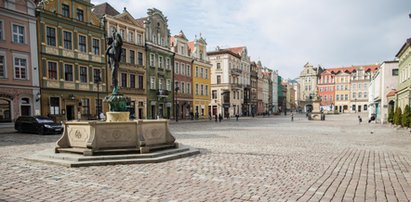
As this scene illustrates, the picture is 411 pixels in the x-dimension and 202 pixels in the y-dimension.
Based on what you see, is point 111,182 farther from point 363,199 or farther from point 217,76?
point 217,76

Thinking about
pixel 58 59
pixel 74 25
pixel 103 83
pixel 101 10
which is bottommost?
pixel 103 83

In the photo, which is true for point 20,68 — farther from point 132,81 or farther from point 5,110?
point 132,81

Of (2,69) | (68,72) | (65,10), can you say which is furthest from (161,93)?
(2,69)

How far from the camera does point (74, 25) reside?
29234mm

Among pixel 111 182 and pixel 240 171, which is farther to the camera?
pixel 240 171

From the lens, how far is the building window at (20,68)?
24559 millimetres

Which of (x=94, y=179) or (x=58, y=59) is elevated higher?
(x=58, y=59)

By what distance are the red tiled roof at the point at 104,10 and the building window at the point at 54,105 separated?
12.4 m

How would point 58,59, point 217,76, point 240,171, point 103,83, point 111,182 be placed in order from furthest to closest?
point 217,76 → point 103,83 → point 58,59 → point 240,171 → point 111,182

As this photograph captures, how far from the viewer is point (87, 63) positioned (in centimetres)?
3061

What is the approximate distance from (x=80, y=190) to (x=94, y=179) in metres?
0.88

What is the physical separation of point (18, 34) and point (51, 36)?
298 cm

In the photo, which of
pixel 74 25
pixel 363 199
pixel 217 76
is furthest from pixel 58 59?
pixel 217 76

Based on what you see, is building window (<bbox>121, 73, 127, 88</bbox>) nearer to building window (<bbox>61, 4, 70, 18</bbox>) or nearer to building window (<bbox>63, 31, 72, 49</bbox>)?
building window (<bbox>63, 31, 72, 49</bbox>)
